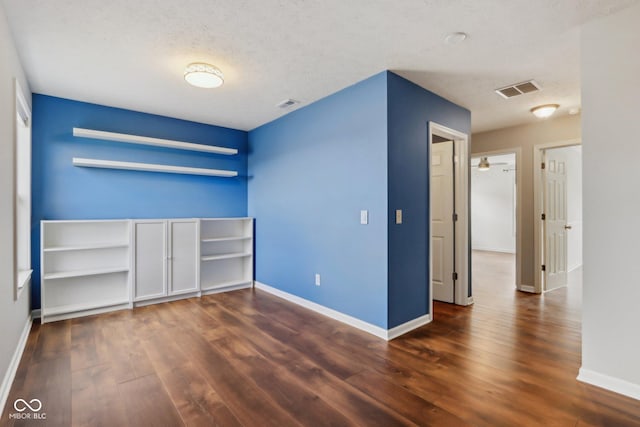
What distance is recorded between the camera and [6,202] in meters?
2.18

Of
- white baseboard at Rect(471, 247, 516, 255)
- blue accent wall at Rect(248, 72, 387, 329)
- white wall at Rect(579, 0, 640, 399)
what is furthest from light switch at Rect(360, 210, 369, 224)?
white baseboard at Rect(471, 247, 516, 255)

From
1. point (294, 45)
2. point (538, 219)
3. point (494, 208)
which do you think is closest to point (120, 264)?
point (294, 45)

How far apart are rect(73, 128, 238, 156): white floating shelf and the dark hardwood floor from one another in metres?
2.08

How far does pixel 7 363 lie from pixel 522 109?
5548 mm

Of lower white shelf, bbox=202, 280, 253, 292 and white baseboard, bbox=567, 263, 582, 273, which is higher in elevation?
lower white shelf, bbox=202, 280, 253, 292

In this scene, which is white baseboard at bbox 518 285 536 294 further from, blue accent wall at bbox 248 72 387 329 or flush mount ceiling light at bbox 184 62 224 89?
flush mount ceiling light at bbox 184 62 224 89

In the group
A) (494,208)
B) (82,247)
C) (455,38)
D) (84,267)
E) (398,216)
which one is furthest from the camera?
(494,208)

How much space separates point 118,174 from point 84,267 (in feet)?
3.92

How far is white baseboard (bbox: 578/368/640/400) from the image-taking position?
1.93m

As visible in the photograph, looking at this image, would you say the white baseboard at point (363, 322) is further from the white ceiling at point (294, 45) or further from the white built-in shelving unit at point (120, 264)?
the white ceiling at point (294, 45)

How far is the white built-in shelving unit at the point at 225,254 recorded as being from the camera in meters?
4.55

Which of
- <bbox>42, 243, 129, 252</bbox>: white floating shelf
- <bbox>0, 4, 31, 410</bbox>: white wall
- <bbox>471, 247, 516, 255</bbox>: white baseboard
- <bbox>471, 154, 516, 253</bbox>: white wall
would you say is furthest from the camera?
<bbox>471, 154, 516, 253</bbox>: white wall

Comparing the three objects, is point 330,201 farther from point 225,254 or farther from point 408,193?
point 225,254

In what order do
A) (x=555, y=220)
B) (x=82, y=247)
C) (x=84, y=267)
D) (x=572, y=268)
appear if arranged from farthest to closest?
(x=572, y=268) → (x=555, y=220) → (x=84, y=267) → (x=82, y=247)
